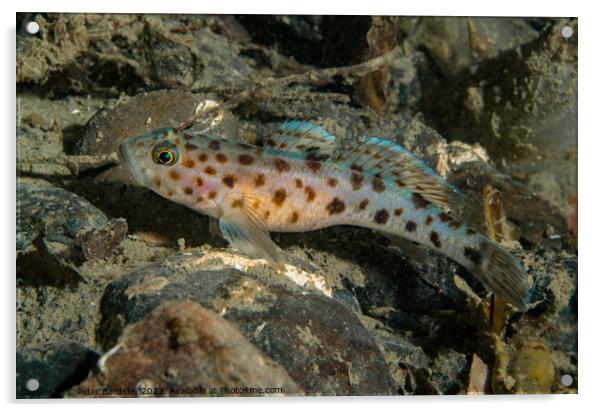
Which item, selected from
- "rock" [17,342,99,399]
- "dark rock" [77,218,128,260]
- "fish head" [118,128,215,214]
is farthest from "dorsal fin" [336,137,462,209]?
"rock" [17,342,99,399]

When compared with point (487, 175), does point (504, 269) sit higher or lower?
lower

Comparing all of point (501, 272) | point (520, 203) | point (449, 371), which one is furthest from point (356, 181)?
point (520, 203)

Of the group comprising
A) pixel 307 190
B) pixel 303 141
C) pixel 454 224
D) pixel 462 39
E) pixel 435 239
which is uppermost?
pixel 462 39

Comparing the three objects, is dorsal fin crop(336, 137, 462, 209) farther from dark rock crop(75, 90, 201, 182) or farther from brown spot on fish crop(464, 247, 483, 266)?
dark rock crop(75, 90, 201, 182)

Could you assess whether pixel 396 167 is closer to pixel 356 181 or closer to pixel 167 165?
pixel 356 181

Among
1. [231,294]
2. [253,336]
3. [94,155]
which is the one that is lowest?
[253,336]
